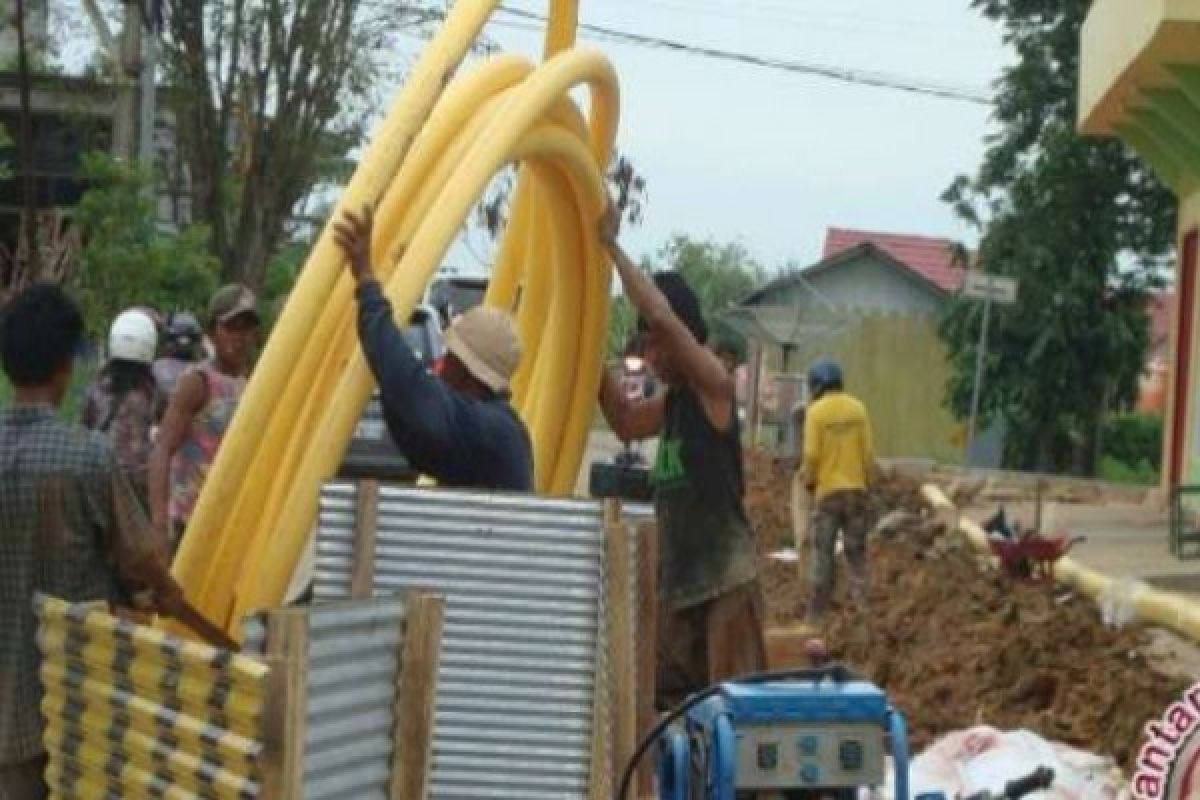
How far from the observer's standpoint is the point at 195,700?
5.31 metres

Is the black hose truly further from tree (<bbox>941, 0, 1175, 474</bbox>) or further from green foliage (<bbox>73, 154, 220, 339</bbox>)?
tree (<bbox>941, 0, 1175, 474</bbox>)

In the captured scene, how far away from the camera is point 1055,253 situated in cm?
4216

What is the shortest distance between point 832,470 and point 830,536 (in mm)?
463

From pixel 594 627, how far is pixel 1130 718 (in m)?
5.32

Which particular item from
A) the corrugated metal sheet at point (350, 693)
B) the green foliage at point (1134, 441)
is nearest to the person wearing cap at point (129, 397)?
the corrugated metal sheet at point (350, 693)

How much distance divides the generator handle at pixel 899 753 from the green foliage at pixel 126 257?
15726 mm

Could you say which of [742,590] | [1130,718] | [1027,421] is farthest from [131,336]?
[1027,421]

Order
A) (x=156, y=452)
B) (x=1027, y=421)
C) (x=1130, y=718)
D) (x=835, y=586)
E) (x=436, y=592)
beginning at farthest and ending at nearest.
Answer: (x=1027, y=421)
(x=835, y=586)
(x=1130, y=718)
(x=156, y=452)
(x=436, y=592)

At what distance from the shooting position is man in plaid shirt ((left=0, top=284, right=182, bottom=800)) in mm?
6266

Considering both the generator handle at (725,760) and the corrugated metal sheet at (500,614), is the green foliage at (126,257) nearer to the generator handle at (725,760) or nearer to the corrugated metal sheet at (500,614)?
the corrugated metal sheet at (500,614)

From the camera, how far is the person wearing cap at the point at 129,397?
32.7 feet

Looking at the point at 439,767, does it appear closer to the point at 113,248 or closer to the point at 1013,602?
the point at 1013,602

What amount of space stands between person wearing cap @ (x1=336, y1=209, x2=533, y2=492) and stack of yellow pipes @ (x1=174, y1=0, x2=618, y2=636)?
1.73 ft

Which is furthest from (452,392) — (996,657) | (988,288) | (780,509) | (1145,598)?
(988,288)
